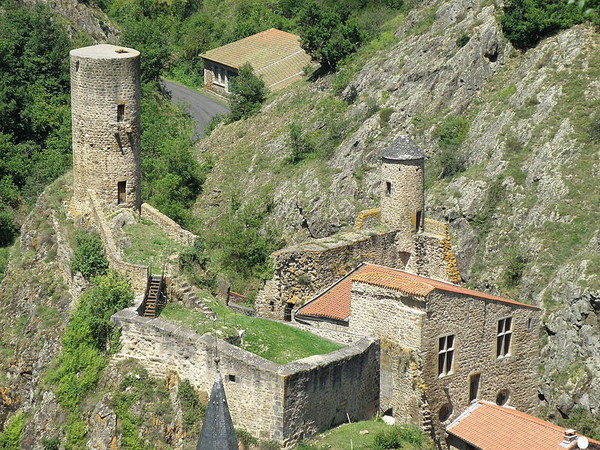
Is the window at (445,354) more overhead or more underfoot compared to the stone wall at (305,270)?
more underfoot

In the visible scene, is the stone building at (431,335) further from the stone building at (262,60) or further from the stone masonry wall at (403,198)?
the stone building at (262,60)

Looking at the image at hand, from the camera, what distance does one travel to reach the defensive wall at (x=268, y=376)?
3016cm

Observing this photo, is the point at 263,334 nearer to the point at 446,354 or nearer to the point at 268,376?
the point at 268,376

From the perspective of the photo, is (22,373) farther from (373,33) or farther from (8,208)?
(373,33)

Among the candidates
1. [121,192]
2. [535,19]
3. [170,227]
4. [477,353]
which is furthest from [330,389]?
[535,19]

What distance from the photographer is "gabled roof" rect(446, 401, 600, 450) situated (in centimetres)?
3212

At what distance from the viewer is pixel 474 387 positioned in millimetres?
34656

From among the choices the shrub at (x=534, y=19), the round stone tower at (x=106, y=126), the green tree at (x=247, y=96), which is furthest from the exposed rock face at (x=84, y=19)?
the round stone tower at (x=106, y=126)

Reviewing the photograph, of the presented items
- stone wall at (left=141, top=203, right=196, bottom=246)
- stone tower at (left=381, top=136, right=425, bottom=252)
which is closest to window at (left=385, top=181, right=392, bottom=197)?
stone tower at (left=381, top=136, right=425, bottom=252)

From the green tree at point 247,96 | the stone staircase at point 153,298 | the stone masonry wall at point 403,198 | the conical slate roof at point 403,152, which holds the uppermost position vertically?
the conical slate roof at point 403,152

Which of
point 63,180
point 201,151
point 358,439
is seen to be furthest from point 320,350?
point 201,151

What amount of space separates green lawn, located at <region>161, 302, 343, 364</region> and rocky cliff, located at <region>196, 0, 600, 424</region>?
36.4ft

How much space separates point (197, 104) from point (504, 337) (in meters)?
53.1

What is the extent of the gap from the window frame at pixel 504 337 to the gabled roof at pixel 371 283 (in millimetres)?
550
